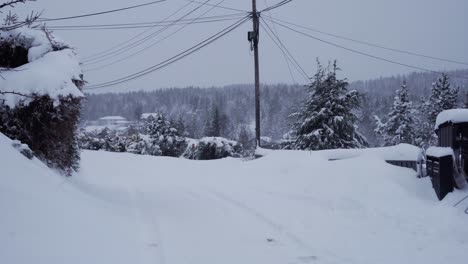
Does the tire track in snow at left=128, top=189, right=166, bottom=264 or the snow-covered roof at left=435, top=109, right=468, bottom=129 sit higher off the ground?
the snow-covered roof at left=435, top=109, right=468, bottom=129

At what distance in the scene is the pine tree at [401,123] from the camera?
40.0 m

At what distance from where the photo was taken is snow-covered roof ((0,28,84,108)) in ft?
25.7

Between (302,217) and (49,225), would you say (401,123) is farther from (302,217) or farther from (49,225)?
(49,225)

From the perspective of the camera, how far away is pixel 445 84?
133 ft

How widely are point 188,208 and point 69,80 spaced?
3.49 m

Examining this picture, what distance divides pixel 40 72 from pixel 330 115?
1688cm

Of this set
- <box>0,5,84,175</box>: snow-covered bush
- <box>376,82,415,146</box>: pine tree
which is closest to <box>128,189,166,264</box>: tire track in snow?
<box>0,5,84,175</box>: snow-covered bush

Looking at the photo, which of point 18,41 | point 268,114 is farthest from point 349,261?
point 268,114

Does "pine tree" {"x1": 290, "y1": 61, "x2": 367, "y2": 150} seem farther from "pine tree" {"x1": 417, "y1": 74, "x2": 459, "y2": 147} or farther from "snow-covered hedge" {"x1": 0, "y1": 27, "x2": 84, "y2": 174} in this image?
"pine tree" {"x1": 417, "y1": 74, "x2": 459, "y2": 147}

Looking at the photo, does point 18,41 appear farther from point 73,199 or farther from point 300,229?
point 300,229

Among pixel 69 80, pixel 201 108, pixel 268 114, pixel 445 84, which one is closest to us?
pixel 69 80

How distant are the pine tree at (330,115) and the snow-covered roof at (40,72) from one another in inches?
590

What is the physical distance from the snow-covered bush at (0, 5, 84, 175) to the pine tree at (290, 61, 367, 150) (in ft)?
48.6

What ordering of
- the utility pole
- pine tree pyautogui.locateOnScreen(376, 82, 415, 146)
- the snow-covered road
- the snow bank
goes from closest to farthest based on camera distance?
the snow bank, the snow-covered road, the utility pole, pine tree pyautogui.locateOnScreen(376, 82, 415, 146)
